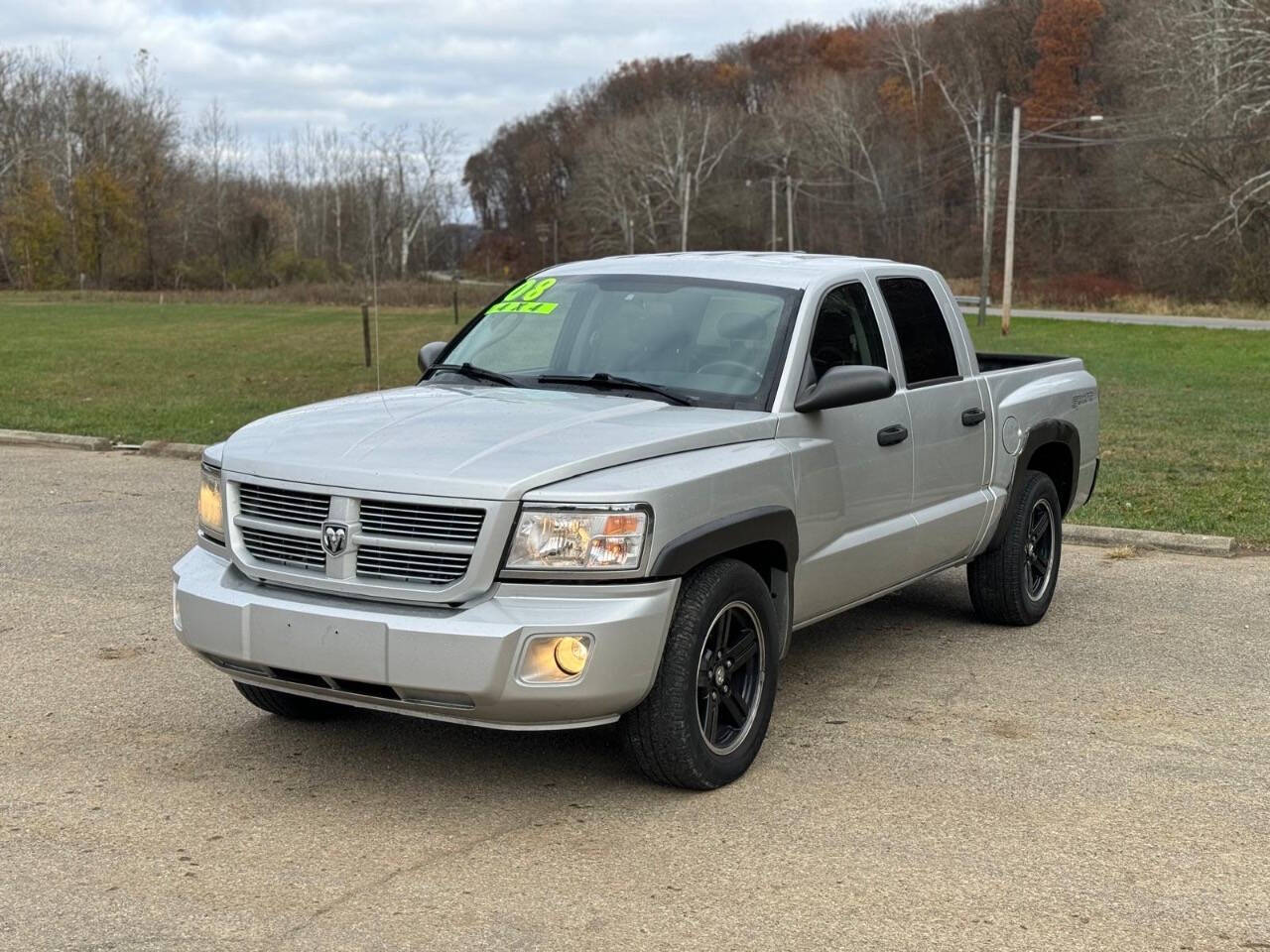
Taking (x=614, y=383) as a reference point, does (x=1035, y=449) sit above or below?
below

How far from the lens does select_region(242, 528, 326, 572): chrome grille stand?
473 cm

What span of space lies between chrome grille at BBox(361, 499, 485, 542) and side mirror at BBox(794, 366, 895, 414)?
1.53 m

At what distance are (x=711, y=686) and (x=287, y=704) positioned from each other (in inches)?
66.5

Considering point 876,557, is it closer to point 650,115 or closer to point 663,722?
point 663,722

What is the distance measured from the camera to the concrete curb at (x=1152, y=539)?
961 cm

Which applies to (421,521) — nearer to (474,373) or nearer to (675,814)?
(675,814)

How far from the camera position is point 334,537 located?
15.2 ft

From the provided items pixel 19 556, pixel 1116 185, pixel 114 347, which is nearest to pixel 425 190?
pixel 1116 185

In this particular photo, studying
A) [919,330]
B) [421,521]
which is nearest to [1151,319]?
[919,330]

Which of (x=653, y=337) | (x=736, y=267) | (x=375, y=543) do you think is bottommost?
(x=375, y=543)

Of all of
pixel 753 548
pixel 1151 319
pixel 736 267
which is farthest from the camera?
pixel 1151 319

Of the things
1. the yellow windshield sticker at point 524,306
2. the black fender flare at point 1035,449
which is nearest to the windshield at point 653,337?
the yellow windshield sticker at point 524,306

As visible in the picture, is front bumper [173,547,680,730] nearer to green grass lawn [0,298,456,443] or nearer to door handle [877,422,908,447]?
door handle [877,422,908,447]

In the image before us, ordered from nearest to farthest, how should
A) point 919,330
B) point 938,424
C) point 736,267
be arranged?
point 736,267, point 938,424, point 919,330
